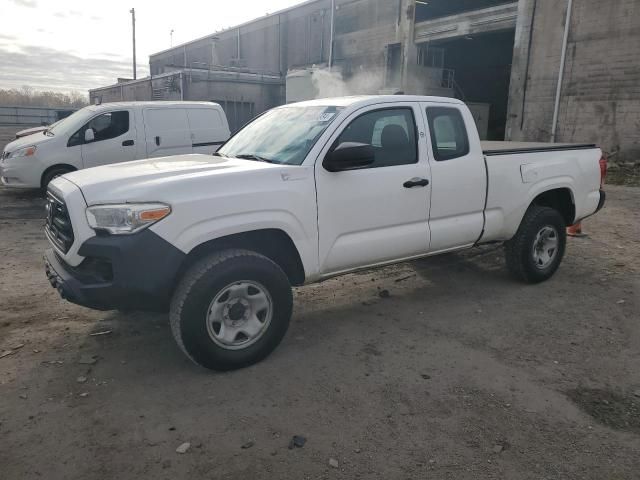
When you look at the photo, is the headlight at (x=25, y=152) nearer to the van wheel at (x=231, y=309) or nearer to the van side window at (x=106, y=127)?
the van side window at (x=106, y=127)

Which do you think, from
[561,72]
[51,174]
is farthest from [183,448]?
[561,72]

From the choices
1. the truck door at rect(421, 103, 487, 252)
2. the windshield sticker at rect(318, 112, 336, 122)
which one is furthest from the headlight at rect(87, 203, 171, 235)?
the truck door at rect(421, 103, 487, 252)

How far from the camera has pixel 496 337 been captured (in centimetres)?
416

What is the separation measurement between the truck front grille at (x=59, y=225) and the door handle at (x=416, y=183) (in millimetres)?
2520

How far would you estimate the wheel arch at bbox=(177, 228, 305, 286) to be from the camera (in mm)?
3436

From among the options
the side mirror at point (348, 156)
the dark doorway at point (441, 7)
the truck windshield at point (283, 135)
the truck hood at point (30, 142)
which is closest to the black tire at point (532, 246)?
the side mirror at point (348, 156)

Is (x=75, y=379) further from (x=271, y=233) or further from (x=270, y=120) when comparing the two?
(x=270, y=120)

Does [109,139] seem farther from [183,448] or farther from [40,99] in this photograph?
[40,99]

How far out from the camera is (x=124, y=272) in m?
3.09

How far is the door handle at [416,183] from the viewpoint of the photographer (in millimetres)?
4145

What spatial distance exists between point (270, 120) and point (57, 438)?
301cm

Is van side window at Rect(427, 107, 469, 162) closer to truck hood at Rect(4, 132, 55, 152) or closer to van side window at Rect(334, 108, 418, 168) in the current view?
van side window at Rect(334, 108, 418, 168)

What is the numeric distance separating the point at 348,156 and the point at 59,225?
2.08 m

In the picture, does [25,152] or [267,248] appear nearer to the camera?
[267,248]
